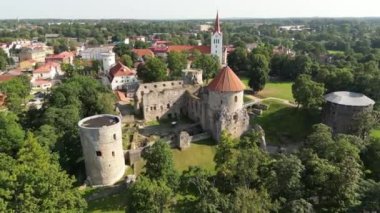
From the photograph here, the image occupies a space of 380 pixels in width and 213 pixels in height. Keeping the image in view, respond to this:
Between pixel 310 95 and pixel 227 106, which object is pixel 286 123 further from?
pixel 227 106

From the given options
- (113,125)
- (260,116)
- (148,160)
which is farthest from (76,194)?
(260,116)

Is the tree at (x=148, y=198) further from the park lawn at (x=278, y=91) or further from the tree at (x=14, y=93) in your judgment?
the park lawn at (x=278, y=91)

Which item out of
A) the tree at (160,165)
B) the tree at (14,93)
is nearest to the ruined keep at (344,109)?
the tree at (160,165)

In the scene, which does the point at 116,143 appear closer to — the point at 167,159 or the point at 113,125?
the point at 113,125

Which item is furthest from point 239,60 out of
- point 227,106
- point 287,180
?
point 287,180

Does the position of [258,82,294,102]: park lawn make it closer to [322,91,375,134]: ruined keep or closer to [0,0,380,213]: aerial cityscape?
[0,0,380,213]: aerial cityscape

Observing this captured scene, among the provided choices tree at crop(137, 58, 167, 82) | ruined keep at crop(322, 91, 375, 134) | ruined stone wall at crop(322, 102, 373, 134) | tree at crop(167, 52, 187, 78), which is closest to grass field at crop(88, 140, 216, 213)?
ruined stone wall at crop(322, 102, 373, 134)
